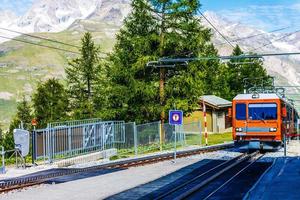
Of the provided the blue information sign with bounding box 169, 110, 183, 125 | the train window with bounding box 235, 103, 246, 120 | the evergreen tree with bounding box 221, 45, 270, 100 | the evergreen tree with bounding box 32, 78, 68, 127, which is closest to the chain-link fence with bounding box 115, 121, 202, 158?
the train window with bounding box 235, 103, 246, 120

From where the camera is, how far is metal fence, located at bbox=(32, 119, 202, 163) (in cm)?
2436

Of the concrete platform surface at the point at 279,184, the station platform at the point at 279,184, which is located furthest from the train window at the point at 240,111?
the concrete platform surface at the point at 279,184

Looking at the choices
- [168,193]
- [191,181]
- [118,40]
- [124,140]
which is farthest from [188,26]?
[168,193]

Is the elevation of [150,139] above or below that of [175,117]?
below

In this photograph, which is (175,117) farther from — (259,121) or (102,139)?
(102,139)

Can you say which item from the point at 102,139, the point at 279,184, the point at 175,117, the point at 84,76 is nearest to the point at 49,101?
the point at 84,76

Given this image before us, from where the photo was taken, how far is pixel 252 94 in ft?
91.0

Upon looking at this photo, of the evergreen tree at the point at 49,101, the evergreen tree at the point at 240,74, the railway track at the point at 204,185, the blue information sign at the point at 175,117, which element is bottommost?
the railway track at the point at 204,185

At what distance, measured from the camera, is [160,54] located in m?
39.1

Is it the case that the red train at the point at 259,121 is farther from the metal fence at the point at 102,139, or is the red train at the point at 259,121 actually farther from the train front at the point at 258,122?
the metal fence at the point at 102,139

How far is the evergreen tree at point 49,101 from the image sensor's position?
63.8 m

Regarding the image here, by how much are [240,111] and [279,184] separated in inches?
521

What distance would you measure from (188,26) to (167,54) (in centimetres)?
283

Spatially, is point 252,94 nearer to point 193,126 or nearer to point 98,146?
point 98,146
